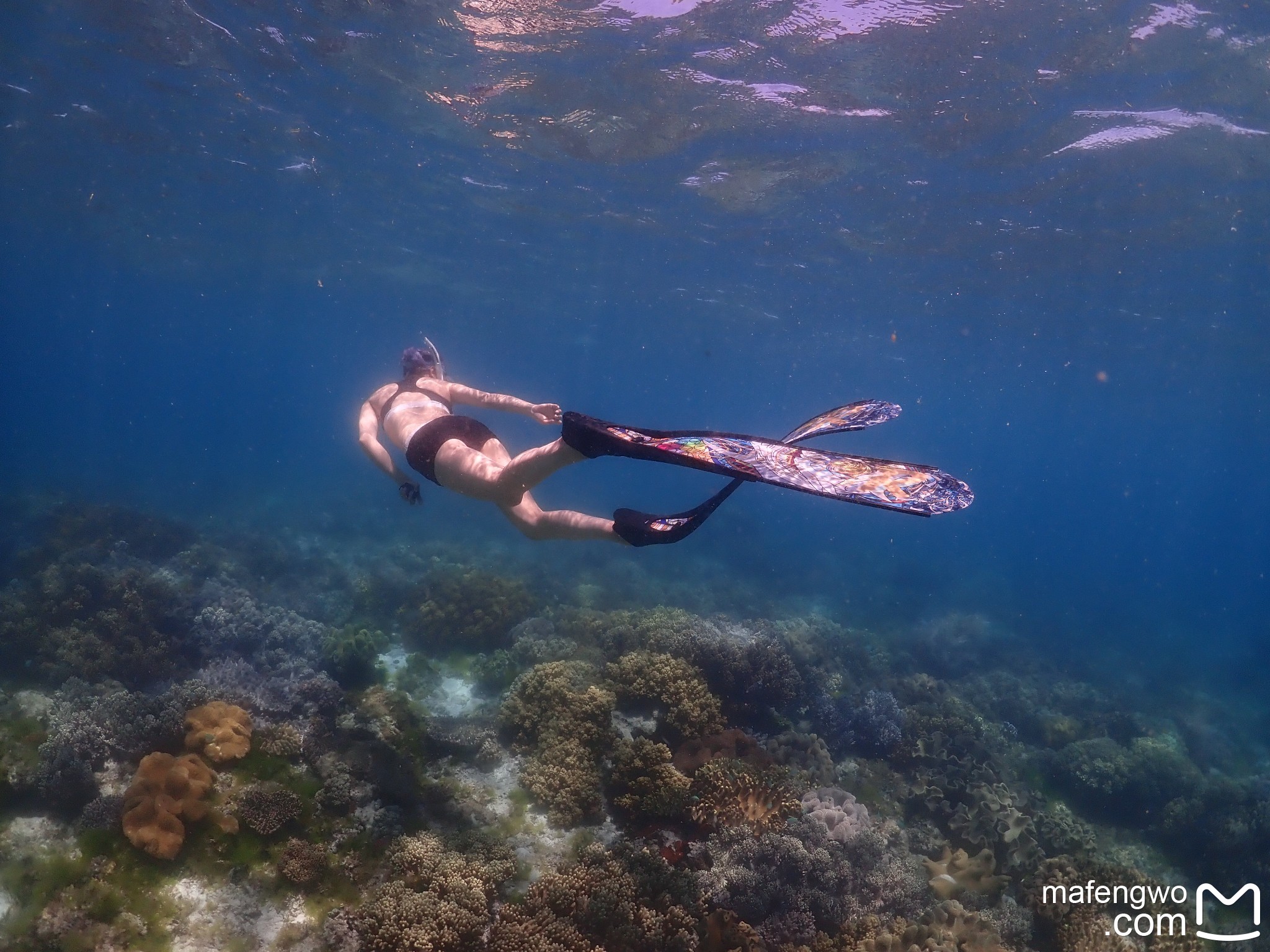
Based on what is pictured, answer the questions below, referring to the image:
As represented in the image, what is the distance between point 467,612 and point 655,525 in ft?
28.4

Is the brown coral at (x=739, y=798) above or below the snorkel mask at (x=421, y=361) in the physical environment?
below

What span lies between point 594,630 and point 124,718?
7.04 m

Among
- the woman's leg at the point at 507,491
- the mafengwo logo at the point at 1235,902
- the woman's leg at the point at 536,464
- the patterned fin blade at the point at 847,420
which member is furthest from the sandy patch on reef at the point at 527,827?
the mafengwo logo at the point at 1235,902

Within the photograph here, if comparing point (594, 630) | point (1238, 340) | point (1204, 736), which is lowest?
point (1204, 736)

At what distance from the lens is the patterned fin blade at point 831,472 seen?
450cm

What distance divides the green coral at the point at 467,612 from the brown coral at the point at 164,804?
684cm

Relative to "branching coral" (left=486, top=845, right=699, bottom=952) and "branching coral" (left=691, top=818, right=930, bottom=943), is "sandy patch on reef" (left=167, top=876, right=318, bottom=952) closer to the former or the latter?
"branching coral" (left=486, top=845, right=699, bottom=952)

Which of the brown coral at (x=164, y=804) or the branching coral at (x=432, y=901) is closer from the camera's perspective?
the branching coral at (x=432, y=901)

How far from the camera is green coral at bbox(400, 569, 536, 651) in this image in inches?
496

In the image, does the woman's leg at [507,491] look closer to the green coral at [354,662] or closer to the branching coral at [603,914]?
the branching coral at [603,914]

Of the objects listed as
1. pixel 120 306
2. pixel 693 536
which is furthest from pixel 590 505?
pixel 120 306

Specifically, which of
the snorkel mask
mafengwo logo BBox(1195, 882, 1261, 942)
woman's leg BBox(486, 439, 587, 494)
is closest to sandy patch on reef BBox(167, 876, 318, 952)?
woman's leg BBox(486, 439, 587, 494)

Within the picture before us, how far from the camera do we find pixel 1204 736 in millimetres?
16938

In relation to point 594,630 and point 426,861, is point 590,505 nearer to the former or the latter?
point 594,630
